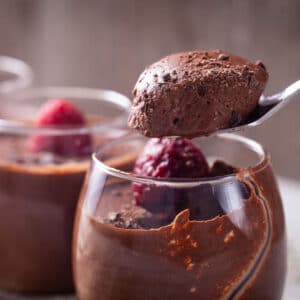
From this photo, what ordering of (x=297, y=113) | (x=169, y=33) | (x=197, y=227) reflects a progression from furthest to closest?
(x=169, y=33) < (x=297, y=113) < (x=197, y=227)

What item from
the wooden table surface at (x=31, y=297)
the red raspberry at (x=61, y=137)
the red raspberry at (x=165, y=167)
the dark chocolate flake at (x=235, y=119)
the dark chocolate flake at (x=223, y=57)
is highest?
the dark chocolate flake at (x=223, y=57)

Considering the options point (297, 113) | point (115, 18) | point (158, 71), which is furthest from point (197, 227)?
point (115, 18)

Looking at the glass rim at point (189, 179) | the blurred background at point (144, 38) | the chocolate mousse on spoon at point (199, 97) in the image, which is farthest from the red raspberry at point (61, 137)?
the blurred background at point (144, 38)

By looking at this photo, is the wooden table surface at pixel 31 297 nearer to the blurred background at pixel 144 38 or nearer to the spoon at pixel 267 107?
the spoon at pixel 267 107

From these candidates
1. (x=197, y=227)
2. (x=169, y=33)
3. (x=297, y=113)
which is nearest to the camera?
(x=197, y=227)

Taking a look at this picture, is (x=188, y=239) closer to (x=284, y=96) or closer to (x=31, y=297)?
(x=284, y=96)

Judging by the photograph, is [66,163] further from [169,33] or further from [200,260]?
[169,33]
